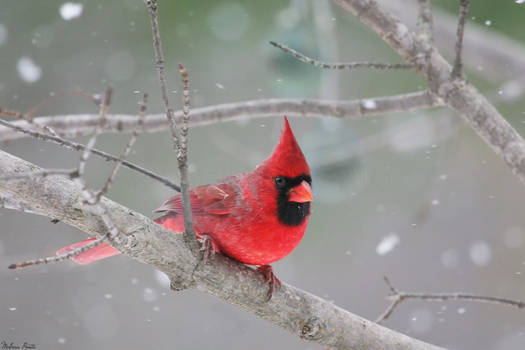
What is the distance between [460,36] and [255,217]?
2.57 ft

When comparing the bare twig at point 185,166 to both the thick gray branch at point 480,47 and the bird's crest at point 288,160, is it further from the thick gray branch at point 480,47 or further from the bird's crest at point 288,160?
the thick gray branch at point 480,47

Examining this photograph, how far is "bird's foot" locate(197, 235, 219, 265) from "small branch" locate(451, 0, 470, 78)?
0.88 metres

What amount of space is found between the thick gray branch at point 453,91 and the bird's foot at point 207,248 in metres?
0.81

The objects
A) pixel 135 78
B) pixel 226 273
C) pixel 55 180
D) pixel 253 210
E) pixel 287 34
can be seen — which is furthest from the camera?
pixel 135 78

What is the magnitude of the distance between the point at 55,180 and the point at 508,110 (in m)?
3.39

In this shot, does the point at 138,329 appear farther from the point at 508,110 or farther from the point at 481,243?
the point at 508,110

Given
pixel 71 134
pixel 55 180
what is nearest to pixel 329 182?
pixel 71 134

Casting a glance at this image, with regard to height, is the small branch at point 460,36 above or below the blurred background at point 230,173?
above

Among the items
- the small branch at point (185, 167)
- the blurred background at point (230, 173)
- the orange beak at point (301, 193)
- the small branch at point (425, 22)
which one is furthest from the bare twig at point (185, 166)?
the blurred background at point (230, 173)

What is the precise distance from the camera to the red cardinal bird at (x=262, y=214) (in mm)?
1828

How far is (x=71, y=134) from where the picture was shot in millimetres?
2330

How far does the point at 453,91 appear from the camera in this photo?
1855 mm

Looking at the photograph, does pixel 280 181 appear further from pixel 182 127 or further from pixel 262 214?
pixel 182 127

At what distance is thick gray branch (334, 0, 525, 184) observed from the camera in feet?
5.93
